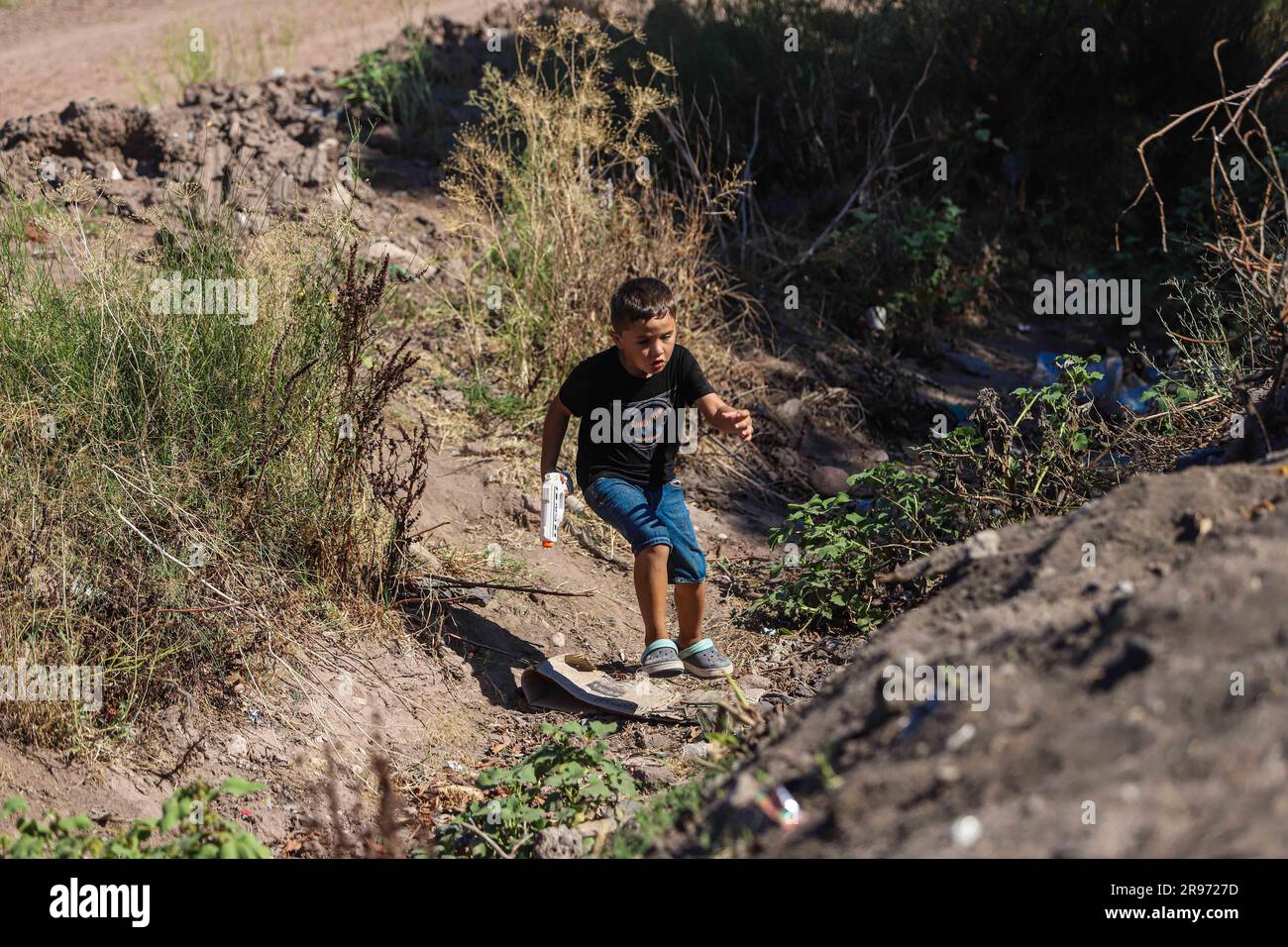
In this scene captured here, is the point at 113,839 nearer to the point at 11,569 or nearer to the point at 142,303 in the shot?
the point at 11,569

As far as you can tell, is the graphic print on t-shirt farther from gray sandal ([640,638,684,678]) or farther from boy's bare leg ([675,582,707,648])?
gray sandal ([640,638,684,678])

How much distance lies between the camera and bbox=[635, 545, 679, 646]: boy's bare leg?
379 centimetres

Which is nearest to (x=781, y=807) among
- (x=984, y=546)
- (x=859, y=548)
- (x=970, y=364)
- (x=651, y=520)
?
(x=984, y=546)

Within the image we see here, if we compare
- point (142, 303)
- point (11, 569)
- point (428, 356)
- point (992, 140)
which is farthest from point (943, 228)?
point (11, 569)

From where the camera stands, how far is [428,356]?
565 centimetres

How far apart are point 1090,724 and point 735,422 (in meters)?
2.02

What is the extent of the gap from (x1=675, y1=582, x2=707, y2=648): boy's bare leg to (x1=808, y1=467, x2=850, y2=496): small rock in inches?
63.6

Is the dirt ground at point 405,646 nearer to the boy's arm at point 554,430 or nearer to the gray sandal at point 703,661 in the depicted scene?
the gray sandal at point 703,661

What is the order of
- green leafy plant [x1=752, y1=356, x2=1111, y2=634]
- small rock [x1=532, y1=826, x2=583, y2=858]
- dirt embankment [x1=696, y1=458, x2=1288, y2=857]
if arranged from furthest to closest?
green leafy plant [x1=752, y1=356, x2=1111, y2=634], small rock [x1=532, y1=826, x2=583, y2=858], dirt embankment [x1=696, y1=458, x2=1288, y2=857]

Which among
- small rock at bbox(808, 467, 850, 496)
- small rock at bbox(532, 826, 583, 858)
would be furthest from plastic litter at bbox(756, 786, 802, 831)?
small rock at bbox(808, 467, 850, 496)

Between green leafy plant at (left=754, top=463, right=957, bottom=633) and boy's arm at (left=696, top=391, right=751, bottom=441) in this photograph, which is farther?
green leafy plant at (left=754, top=463, right=957, bottom=633)

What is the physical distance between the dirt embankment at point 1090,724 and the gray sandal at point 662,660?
1268 millimetres

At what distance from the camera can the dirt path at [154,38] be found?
330 inches

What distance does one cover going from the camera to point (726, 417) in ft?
12.5
